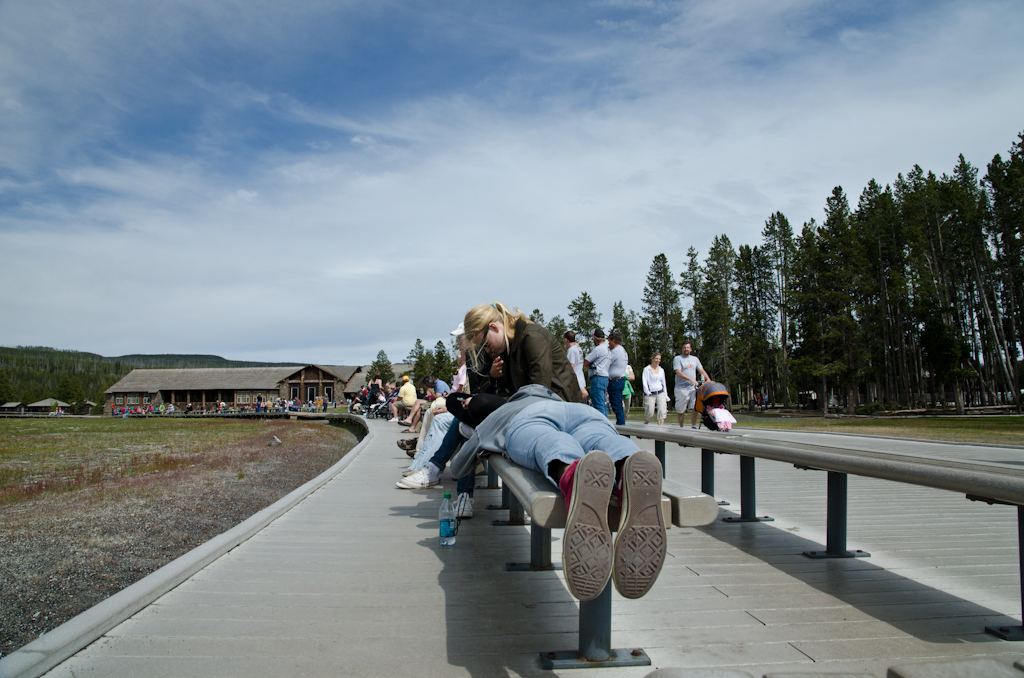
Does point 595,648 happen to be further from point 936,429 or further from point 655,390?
point 936,429

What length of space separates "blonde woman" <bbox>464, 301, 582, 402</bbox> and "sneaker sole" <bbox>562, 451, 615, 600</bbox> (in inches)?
71.7

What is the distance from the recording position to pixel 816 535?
425 centimetres

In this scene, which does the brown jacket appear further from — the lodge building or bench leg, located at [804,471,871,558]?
the lodge building

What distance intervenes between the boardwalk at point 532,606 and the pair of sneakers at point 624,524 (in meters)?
0.57

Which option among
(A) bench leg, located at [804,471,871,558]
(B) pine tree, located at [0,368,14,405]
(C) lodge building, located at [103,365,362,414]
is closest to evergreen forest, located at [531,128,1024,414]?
(A) bench leg, located at [804,471,871,558]

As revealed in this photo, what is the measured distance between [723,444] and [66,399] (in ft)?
448

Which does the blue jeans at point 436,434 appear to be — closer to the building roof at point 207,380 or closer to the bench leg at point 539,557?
the bench leg at point 539,557

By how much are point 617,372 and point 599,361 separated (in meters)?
0.42

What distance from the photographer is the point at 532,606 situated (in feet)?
9.32

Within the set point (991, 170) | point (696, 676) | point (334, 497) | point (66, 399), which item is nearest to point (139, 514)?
point (334, 497)

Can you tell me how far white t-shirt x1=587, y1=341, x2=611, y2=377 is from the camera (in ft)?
36.1

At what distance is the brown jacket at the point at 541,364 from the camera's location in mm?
3697

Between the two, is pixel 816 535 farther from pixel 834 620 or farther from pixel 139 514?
pixel 139 514

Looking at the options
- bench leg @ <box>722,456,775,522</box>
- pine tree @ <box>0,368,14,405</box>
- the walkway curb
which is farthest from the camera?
pine tree @ <box>0,368,14,405</box>
